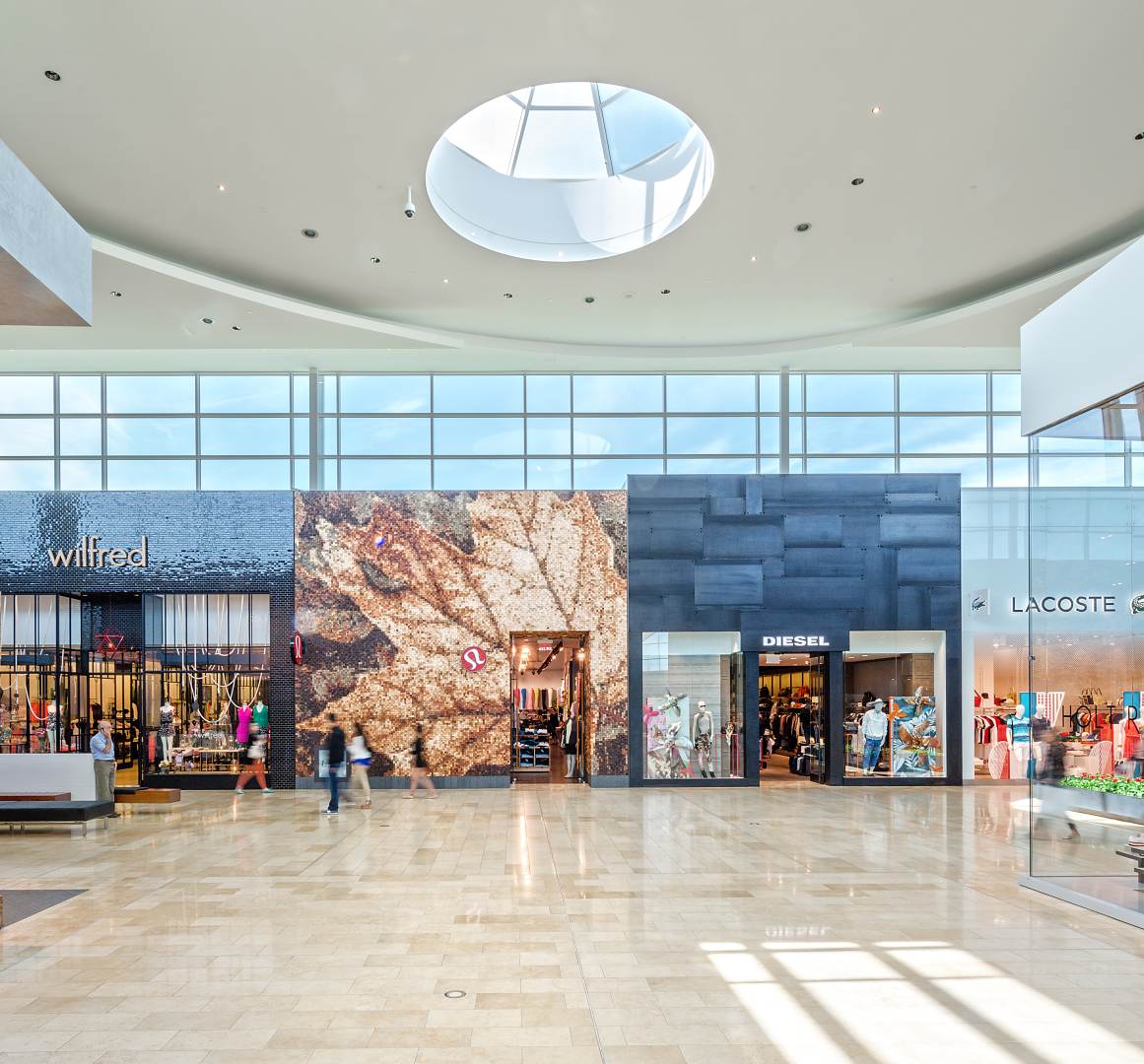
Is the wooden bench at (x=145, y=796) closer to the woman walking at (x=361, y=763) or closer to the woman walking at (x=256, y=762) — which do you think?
the woman walking at (x=256, y=762)

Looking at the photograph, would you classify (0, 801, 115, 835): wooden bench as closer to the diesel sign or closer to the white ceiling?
the white ceiling

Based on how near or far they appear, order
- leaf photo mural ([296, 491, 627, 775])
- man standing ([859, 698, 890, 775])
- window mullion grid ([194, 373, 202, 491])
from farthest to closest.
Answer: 1. window mullion grid ([194, 373, 202, 491])
2. man standing ([859, 698, 890, 775])
3. leaf photo mural ([296, 491, 627, 775])

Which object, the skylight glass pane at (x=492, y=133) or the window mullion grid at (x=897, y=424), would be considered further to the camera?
the window mullion grid at (x=897, y=424)

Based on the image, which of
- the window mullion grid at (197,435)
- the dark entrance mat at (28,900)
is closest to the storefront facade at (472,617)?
the window mullion grid at (197,435)

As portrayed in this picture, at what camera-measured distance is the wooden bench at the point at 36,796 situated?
12711 mm

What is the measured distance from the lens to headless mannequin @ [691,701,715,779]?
16.2 metres

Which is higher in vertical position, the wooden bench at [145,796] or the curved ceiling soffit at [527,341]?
the curved ceiling soffit at [527,341]

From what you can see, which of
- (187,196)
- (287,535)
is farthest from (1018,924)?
(287,535)

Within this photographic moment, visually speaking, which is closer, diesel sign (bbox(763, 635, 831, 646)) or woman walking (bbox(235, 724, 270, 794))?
woman walking (bbox(235, 724, 270, 794))

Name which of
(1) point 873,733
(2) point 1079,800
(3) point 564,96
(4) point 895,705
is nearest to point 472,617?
(1) point 873,733

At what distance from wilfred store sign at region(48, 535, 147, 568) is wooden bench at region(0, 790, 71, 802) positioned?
441 cm

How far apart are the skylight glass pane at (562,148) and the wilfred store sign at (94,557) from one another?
32.9ft

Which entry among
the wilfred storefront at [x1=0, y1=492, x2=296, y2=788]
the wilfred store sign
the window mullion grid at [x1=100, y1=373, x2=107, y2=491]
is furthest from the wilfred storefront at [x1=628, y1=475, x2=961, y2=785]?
the window mullion grid at [x1=100, y1=373, x2=107, y2=491]

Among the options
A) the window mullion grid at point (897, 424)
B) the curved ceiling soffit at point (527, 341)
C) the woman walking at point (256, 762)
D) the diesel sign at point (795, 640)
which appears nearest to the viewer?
the curved ceiling soffit at point (527, 341)
